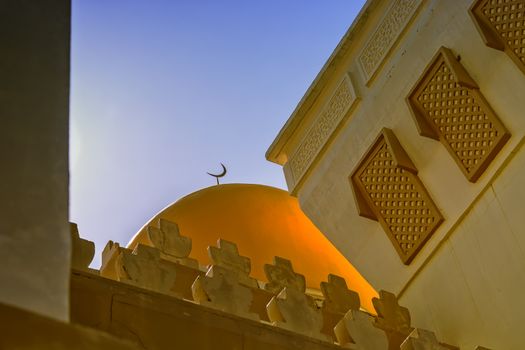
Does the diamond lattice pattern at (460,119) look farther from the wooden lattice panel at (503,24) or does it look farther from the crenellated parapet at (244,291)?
the crenellated parapet at (244,291)

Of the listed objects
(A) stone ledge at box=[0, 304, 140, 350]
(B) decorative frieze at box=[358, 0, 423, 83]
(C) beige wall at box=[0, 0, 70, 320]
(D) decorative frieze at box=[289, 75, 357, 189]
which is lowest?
(A) stone ledge at box=[0, 304, 140, 350]

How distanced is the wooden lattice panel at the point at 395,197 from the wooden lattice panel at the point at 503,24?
0.80m

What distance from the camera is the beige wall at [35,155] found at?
96cm

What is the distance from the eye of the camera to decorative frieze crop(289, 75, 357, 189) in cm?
514

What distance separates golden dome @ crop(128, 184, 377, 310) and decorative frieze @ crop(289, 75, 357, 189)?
2.52 feet

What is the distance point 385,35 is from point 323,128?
71 cm

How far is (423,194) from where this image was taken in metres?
4.47

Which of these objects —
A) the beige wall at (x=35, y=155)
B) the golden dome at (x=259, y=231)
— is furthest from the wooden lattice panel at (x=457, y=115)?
the beige wall at (x=35, y=155)

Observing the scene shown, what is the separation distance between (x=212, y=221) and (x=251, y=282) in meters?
3.13

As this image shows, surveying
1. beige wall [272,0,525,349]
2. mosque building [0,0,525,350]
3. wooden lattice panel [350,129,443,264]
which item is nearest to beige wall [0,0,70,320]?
mosque building [0,0,525,350]

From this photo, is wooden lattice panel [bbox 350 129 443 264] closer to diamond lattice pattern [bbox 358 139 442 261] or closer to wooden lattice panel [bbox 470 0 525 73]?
diamond lattice pattern [bbox 358 139 442 261]

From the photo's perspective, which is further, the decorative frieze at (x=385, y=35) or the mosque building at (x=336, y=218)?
the decorative frieze at (x=385, y=35)

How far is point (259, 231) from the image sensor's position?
6.25 metres

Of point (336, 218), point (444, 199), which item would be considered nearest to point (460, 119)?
point (444, 199)
